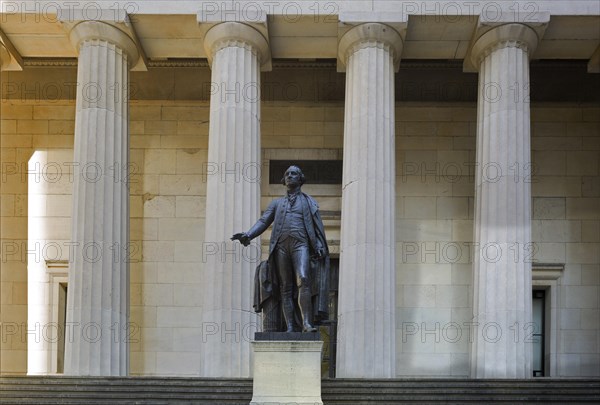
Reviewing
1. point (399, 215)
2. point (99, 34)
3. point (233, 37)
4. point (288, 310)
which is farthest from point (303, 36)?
point (288, 310)

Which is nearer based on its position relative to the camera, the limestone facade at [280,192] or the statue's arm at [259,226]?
the statue's arm at [259,226]

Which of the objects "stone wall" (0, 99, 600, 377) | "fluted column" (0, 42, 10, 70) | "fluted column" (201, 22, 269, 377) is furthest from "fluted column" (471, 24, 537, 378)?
"fluted column" (0, 42, 10, 70)

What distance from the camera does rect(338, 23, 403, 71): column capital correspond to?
31438mm

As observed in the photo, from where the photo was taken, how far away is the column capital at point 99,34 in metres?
31.4

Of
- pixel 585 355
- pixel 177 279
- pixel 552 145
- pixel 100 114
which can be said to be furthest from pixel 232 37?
pixel 585 355

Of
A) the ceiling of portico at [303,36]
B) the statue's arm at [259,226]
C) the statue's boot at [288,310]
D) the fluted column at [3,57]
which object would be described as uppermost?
the ceiling of portico at [303,36]

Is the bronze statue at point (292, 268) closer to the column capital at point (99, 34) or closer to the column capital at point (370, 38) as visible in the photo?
the column capital at point (370, 38)

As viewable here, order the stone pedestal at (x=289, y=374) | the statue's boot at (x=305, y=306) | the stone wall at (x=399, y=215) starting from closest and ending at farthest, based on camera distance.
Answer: the stone pedestal at (x=289, y=374)
the statue's boot at (x=305, y=306)
the stone wall at (x=399, y=215)

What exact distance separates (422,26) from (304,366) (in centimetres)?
1232

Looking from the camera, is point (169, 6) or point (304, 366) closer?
point (304, 366)

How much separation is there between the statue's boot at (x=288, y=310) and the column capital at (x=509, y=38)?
1138 centimetres

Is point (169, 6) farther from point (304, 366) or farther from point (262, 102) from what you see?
point (304, 366)

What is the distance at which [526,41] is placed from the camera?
31.5m

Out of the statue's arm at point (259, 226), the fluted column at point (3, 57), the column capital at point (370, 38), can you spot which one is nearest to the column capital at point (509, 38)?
the column capital at point (370, 38)
